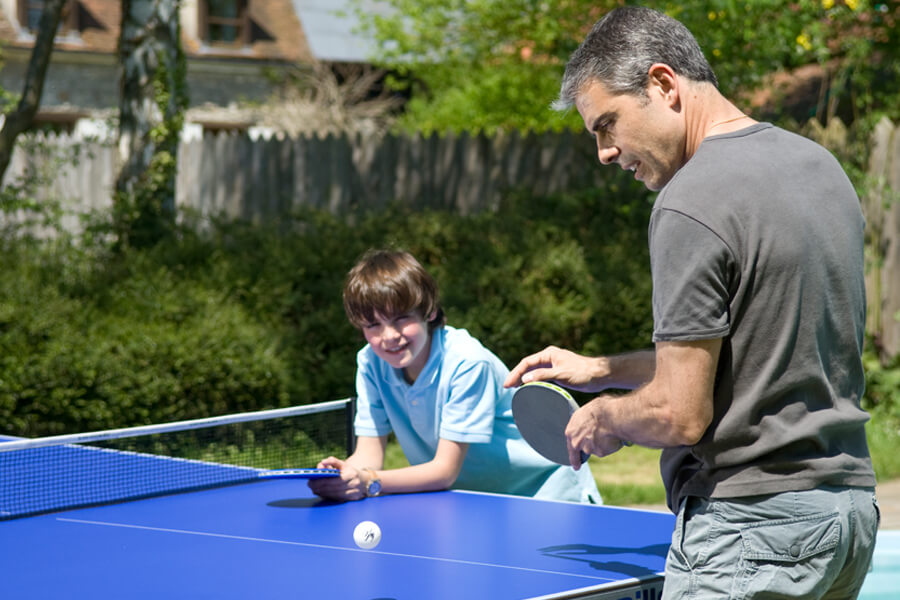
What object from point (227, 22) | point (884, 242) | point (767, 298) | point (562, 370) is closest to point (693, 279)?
point (767, 298)

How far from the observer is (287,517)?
3951 millimetres

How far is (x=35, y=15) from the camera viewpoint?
2258 cm

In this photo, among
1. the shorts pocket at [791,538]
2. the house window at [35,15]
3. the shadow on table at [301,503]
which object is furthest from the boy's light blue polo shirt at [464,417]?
the house window at [35,15]

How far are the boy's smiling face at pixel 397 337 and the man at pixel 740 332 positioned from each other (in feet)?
5.67

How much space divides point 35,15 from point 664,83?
22.4 m

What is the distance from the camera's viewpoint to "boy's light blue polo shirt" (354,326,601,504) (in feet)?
13.7

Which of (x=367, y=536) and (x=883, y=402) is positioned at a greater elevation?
(x=367, y=536)

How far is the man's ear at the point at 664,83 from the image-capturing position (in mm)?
2387

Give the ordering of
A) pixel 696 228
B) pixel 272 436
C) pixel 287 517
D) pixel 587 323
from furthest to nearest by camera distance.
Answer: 1. pixel 587 323
2. pixel 272 436
3. pixel 287 517
4. pixel 696 228

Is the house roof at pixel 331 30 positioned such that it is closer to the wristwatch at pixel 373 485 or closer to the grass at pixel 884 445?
the grass at pixel 884 445

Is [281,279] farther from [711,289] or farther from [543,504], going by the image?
[711,289]

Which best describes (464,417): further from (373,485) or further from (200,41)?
(200,41)

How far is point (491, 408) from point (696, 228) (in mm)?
2049

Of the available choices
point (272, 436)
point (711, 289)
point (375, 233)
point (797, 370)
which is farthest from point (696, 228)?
point (375, 233)
